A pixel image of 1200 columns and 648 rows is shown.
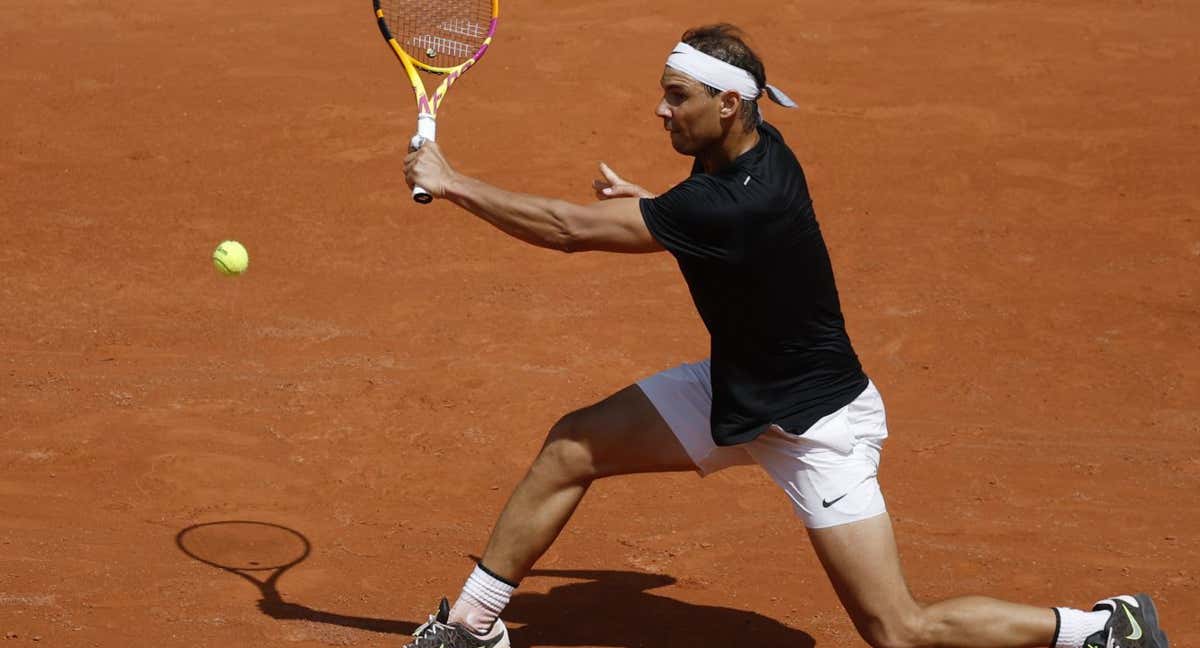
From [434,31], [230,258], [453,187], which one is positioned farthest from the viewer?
[230,258]

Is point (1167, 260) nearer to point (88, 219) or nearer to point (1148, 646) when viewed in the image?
point (1148, 646)

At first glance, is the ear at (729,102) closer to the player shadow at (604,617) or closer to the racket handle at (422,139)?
the racket handle at (422,139)

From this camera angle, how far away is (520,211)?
15.8 ft

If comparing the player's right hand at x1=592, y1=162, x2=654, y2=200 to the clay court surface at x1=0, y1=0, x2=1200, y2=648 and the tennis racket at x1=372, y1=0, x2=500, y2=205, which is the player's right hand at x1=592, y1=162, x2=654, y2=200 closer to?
the tennis racket at x1=372, y1=0, x2=500, y2=205

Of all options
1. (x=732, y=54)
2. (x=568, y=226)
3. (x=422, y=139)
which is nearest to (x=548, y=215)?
(x=568, y=226)

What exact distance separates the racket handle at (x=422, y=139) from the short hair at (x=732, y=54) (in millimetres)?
903

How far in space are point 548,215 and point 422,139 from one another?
57cm

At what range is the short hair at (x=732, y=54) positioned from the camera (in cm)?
495

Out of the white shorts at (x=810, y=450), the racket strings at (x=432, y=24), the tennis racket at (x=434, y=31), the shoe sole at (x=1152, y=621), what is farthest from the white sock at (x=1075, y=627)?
the racket strings at (x=432, y=24)

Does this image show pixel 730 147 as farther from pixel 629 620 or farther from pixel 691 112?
pixel 629 620

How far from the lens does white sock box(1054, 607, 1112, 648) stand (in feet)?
16.3

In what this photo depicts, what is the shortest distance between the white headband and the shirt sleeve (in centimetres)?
36

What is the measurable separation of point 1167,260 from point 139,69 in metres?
7.85

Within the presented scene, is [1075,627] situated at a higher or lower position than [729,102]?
lower
